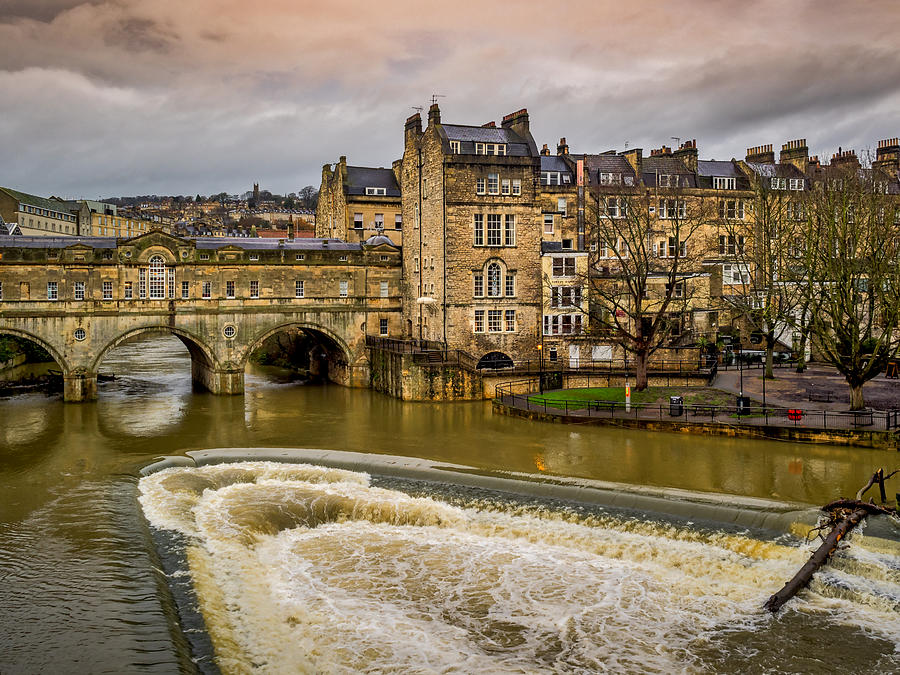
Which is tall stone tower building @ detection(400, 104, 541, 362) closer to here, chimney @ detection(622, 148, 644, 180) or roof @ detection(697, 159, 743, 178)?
chimney @ detection(622, 148, 644, 180)

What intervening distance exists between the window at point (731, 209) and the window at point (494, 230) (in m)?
18.1

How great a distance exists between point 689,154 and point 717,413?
28894 millimetres

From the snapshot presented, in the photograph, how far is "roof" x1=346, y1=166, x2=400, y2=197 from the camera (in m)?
55.7

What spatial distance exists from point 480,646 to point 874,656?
7.03m

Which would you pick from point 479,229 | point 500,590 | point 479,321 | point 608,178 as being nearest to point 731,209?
point 608,178

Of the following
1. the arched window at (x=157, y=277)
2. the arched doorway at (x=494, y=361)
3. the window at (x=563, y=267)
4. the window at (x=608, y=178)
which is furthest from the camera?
the window at (x=608, y=178)

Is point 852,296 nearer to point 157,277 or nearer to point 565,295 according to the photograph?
point 565,295

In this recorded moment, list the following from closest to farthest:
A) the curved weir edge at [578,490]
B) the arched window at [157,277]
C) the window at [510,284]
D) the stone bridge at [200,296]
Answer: the curved weir edge at [578,490] → the stone bridge at [200,296] → the arched window at [157,277] → the window at [510,284]

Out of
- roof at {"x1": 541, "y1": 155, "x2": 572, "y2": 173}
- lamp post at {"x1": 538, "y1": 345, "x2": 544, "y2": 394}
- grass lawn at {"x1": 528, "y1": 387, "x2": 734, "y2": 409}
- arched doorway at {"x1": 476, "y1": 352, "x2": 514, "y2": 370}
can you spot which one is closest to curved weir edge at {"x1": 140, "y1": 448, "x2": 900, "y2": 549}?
grass lawn at {"x1": 528, "y1": 387, "x2": 734, "y2": 409}

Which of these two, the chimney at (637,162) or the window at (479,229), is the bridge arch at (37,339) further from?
the chimney at (637,162)

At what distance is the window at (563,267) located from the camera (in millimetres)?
45031

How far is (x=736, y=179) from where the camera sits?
5522 cm

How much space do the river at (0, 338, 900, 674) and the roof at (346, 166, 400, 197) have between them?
16.7 m

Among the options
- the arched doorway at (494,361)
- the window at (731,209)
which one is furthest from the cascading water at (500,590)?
the window at (731,209)
